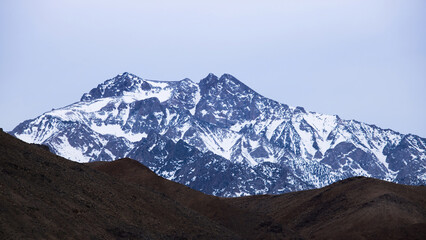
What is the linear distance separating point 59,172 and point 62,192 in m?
6.07

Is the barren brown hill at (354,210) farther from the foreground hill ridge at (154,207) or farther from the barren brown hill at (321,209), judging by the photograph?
the foreground hill ridge at (154,207)

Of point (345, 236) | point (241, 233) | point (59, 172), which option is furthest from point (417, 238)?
point (59, 172)

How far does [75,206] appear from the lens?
228 ft

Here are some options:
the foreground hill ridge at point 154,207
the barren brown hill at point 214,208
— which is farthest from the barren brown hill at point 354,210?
the barren brown hill at point 214,208

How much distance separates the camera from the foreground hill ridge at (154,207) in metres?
62.5

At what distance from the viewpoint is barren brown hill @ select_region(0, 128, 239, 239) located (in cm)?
5881

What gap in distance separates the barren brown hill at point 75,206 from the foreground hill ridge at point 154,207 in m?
0.13

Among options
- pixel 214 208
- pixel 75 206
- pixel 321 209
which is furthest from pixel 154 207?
pixel 321 209

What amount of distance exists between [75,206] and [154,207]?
55.9ft

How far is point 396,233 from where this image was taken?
102 metres

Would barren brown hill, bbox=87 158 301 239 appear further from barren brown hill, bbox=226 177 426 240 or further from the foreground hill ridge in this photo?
barren brown hill, bbox=226 177 426 240

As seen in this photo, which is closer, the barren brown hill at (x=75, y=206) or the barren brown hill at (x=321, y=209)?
the barren brown hill at (x=75, y=206)

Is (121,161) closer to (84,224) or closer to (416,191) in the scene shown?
(416,191)

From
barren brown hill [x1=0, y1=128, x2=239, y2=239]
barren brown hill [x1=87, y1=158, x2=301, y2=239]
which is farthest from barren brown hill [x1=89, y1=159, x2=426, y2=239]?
barren brown hill [x1=0, y1=128, x2=239, y2=239]
